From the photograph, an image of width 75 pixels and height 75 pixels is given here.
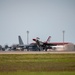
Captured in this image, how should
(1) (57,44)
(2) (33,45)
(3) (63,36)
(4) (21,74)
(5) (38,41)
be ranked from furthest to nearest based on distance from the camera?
(3) (63,36), (2) (33,45), (1) (57,44), (5) (38,41), (4) (21,74)

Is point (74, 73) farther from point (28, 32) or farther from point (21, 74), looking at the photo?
point (28, 32)

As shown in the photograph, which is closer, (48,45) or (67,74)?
(67,74)

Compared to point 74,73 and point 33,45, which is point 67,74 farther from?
point 33,45

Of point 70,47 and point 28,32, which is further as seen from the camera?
point 28,32

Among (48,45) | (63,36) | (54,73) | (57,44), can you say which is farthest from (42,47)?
(54,73)

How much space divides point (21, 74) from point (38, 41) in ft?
367

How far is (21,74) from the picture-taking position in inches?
1527

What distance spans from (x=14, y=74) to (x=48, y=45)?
4518 inches

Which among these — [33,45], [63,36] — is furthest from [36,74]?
[63,36]

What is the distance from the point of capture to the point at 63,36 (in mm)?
194500

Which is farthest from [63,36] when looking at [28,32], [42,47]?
[42,47]

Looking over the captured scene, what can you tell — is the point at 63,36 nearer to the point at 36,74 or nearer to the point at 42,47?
the point at 42,47

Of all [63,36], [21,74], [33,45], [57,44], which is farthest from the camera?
[63,36]

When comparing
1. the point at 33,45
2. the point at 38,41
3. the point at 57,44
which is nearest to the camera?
the point at 38,41
